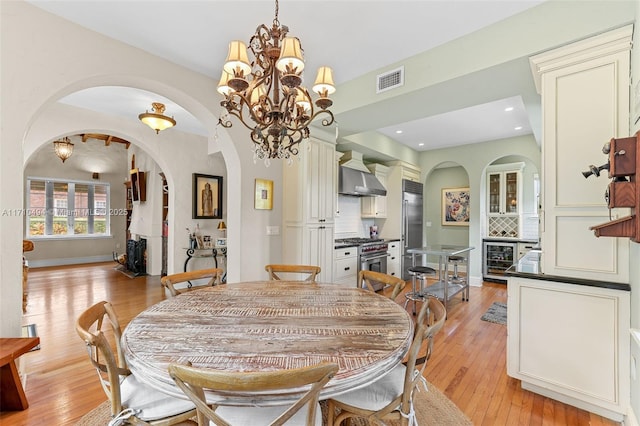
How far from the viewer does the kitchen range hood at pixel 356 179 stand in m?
4.73

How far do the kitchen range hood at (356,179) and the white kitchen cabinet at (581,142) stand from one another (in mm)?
2894

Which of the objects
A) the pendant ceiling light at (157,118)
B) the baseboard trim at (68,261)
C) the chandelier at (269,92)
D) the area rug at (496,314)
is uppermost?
the pendant ceiling light at (157,118)

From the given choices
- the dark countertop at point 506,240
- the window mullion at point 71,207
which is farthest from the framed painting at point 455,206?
the window mullion at point 71,207

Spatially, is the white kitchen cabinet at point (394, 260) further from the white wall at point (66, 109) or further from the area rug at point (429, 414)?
the area rug at point (429, 414)

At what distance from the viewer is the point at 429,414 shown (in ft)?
6.19

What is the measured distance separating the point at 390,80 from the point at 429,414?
2.77 m

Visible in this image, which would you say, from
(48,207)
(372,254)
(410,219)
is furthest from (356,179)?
(48,207)

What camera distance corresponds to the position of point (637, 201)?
55.2 inches

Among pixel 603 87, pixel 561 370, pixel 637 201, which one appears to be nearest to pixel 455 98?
pixel 603 87

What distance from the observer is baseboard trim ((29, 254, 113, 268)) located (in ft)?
22.6

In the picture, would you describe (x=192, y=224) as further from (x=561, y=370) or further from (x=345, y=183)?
(x=561, y=370)

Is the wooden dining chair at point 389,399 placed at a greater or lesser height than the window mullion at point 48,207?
lesser

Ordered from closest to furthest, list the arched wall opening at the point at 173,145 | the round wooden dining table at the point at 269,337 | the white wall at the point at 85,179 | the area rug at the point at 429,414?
the round wooden dining table at the point at 269,337
the area rug at the point at 429,414
the arched wall opening at the point at 173,145
the white wall at the point at 85,179

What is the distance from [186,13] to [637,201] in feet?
9.90
